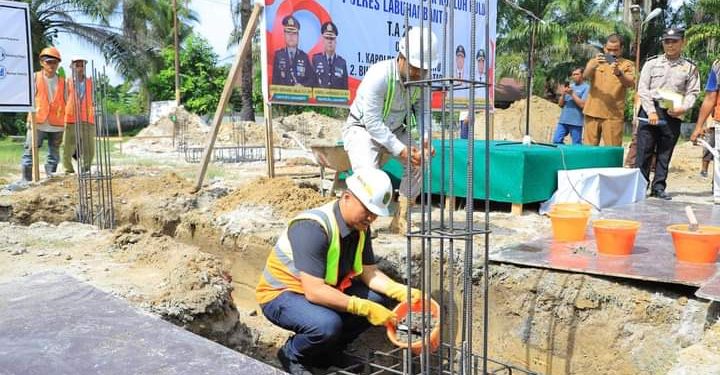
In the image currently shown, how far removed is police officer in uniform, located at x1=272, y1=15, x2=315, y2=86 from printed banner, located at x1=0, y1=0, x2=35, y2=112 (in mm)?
2940

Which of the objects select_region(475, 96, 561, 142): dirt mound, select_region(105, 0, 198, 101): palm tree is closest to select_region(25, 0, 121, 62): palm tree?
select_region(105, 0, 198, 101): palm tree

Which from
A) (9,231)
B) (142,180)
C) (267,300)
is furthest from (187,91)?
(267,300)

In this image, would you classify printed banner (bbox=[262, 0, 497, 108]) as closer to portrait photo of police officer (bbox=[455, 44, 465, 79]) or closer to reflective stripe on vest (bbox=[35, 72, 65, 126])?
portrait photo of police officer (bbox=[455, 44, 465, 79])

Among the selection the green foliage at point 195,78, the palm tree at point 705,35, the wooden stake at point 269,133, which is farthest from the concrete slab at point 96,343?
the green foliage at point 195,78

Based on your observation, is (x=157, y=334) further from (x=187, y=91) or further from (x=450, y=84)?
(x=187, y=91)

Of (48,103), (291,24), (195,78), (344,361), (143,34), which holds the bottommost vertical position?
(344,361)

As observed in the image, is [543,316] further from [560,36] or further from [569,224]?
[560,36]

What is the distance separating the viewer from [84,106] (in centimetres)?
699

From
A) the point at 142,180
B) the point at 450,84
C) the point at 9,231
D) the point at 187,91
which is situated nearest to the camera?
the point at 450,84

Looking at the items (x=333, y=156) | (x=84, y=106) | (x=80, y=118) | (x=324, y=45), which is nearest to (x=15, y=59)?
(x=84, y=106)

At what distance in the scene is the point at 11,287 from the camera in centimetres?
284

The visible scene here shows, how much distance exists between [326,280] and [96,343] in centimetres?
142

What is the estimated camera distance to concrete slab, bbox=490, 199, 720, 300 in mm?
3588

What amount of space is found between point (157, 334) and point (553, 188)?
191 inches
